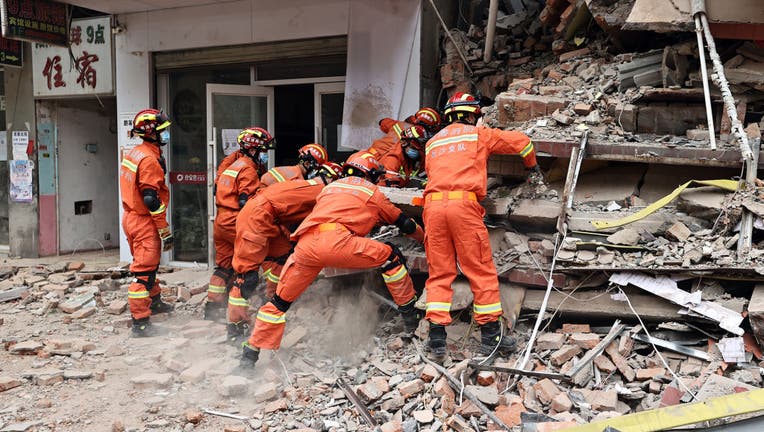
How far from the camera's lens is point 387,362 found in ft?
15.5

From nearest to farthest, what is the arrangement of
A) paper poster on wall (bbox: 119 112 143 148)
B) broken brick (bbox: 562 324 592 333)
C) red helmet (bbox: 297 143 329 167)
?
broken brick (bbox: 562 324 592 333) < red helmet (bbox: 297 143 329 167) < paper poster on wall (bbox: 119 112 143 148)

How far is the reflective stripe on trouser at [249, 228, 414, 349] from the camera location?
4641mm

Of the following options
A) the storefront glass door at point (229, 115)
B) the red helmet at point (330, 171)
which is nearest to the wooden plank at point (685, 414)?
the red helmet at point (330, 171)

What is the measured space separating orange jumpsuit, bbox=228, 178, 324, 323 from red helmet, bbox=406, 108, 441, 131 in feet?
4.81

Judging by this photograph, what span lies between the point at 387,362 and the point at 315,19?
4.63 meters

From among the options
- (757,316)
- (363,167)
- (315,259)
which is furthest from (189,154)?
(757,316)

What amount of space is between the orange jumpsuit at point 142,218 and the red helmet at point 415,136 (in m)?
2.45

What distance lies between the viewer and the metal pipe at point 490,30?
658 cm

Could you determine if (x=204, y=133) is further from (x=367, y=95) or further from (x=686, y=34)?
(x=686, y=34)

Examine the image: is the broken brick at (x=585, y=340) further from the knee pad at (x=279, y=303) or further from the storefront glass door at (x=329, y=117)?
the storefront glass door at (x=329, y=117)

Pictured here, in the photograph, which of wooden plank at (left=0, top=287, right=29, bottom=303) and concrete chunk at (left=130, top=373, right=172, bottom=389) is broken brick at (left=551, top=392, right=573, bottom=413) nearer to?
concrete chunk at (left=130, top=373, right=172, bottom=389)

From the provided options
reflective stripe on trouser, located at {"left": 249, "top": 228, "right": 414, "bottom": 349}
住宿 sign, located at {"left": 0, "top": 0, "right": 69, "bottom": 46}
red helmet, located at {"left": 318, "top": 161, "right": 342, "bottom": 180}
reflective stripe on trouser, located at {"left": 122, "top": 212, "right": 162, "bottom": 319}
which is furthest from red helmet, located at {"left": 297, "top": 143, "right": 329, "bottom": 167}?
住宿 sign, located at {"left": 0, "top": 0, "right": 69, "bottom": 46}

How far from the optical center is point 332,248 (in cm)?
462

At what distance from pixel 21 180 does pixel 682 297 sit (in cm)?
1001
